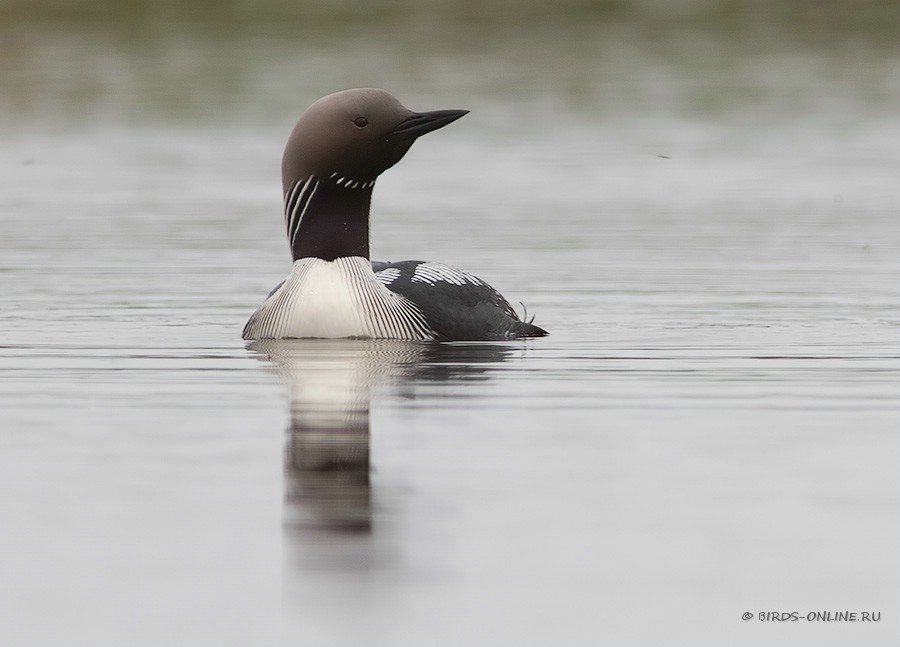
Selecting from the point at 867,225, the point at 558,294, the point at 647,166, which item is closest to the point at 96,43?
the point at 647,166

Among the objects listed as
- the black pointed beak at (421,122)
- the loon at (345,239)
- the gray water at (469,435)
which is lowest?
the gray water at (469,435)

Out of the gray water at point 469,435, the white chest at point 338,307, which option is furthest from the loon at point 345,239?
the gray water at point 469,435

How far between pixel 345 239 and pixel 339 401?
219 centimetres

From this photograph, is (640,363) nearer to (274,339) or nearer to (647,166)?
A: (274,339)

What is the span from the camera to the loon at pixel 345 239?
940 centimetres

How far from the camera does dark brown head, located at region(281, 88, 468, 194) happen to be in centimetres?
950

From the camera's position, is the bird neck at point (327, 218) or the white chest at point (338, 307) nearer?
the white chest at point (338, 307)

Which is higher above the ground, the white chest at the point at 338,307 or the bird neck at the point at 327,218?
the bird neck at the point at 327,218

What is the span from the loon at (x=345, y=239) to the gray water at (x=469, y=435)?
6.1 inches

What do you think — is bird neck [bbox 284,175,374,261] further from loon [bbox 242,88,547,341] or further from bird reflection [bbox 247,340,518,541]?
bird reflection [bbox 247,340,518,541]

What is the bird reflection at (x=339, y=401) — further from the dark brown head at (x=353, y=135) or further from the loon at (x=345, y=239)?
the dark brown head at (x=353, y=135)

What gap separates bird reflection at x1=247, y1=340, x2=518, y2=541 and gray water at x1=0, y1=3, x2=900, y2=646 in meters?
0.02

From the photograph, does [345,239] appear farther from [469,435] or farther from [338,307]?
[469,435]

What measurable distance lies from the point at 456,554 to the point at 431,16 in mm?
42174
